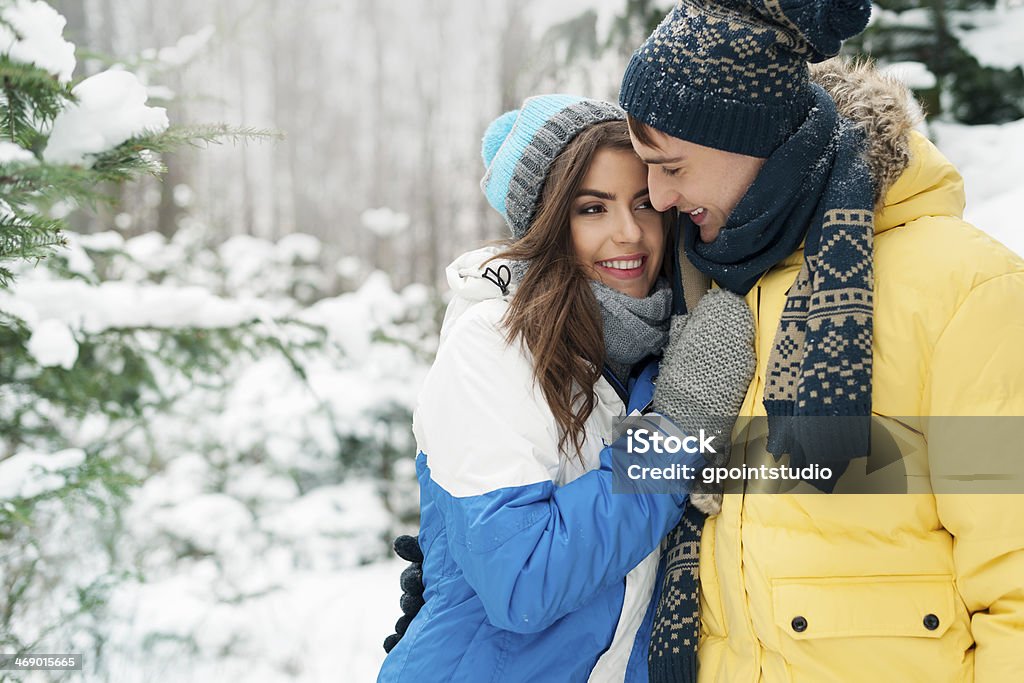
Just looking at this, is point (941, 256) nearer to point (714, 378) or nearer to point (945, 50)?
point (714, 378)

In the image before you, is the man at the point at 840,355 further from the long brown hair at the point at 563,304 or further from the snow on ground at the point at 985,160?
the snow on ground at the point at 985,160

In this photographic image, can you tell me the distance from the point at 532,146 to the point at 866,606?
4.16 feet

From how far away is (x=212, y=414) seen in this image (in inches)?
217

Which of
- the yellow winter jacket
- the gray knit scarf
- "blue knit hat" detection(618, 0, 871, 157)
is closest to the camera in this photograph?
the yellow winter jacket

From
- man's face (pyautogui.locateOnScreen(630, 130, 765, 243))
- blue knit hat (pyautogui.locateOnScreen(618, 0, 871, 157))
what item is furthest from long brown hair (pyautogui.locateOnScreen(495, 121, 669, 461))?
blue knit hat (pyautogui.locateOnScreen(618, 0, 871, 157))

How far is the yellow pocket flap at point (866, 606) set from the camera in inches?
58.8

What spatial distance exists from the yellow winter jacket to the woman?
24 cm

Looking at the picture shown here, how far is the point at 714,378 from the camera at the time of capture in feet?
5.65

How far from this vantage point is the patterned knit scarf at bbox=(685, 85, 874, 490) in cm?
148

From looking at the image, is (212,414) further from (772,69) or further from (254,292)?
(772,69)

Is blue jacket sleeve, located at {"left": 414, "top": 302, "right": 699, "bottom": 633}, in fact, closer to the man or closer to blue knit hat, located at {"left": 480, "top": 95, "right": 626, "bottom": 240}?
the man

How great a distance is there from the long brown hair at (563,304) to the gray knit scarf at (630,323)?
0.02 metres

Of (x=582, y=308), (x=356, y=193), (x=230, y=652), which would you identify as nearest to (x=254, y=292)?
(x=230, y=652)

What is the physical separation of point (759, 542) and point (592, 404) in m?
0.47
